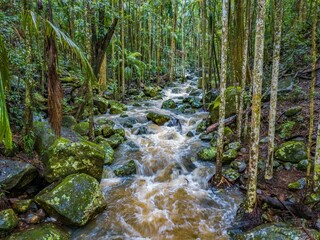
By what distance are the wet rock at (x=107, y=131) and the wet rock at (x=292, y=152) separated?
19.6ft

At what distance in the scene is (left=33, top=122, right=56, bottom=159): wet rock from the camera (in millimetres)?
Answer: 6477

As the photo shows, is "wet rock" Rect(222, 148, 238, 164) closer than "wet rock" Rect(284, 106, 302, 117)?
Yes

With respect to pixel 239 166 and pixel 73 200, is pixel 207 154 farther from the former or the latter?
pixel 73 200

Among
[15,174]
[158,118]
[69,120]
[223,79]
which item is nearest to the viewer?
[15,174]

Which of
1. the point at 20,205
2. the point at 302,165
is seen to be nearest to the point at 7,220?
the point at 20,205

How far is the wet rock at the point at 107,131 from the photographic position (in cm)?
974

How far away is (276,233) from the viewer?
4.26m

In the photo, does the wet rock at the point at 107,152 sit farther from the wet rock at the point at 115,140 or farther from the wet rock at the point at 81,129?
the wet rock at the point at 81,129

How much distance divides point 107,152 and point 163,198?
9.19 ft

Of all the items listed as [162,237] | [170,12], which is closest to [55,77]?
[162,237]

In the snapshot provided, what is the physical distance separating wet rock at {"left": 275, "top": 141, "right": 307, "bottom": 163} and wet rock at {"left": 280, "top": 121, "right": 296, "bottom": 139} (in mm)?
691

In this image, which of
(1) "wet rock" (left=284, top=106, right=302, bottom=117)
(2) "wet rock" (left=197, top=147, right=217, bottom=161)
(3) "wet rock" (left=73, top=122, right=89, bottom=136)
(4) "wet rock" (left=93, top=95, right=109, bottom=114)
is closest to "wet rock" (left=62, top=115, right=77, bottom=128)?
(3) "wet rock" (left=73, top=122, right=89, bottom=136)

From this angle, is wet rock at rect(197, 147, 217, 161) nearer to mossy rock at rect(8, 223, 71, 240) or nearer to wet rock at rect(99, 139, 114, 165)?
wet rock at rect(99, 139, 114, 165)

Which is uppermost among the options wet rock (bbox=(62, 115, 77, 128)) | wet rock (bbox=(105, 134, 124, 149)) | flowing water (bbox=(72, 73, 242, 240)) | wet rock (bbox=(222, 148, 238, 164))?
wet rock (bbox=(62, 115, 77, 128))
